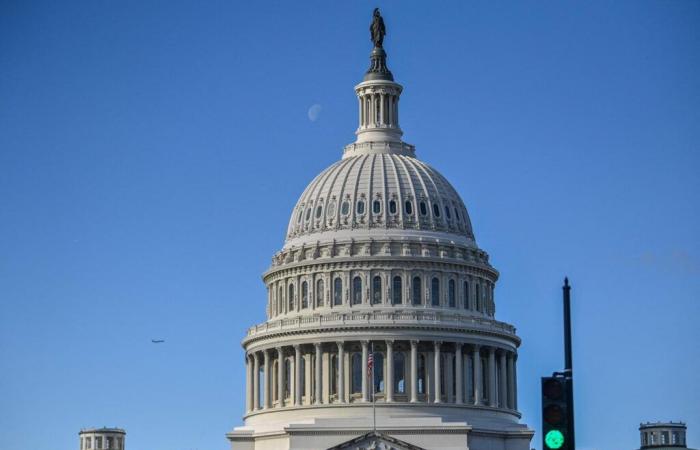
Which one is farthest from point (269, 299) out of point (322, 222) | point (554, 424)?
point (554, 424)

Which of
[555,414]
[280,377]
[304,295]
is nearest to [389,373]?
[280,377]

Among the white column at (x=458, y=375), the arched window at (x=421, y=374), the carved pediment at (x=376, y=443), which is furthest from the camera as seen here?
the arched window at (x=421, y=374)

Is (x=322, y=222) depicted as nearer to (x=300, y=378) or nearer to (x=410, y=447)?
(x=300, y=378)

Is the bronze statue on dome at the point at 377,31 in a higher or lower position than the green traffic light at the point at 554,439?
higher

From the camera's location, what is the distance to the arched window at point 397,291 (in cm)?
14700

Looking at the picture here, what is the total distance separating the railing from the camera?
14388 cm

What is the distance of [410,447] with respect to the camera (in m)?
132

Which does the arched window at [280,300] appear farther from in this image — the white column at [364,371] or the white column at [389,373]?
the white column at [389,373]

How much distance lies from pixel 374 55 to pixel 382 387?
3198 centimetres

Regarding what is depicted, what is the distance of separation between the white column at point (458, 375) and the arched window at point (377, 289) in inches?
298

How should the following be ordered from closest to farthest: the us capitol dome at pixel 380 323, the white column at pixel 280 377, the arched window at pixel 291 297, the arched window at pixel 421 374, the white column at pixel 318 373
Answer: the us capitol dome at pixel 380 323
the white column at pixel 318 373
the arched window at pixel 421 374
the white column at pixel 280 377
the arched window at pixel 291 297

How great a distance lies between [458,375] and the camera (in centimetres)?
14412

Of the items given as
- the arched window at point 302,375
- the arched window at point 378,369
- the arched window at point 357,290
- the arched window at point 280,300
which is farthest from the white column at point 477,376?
the arched window at point 280,300

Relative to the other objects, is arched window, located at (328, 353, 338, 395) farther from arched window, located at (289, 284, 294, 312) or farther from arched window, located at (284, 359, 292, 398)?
arched window, located at (289, 284, 294, 312)
